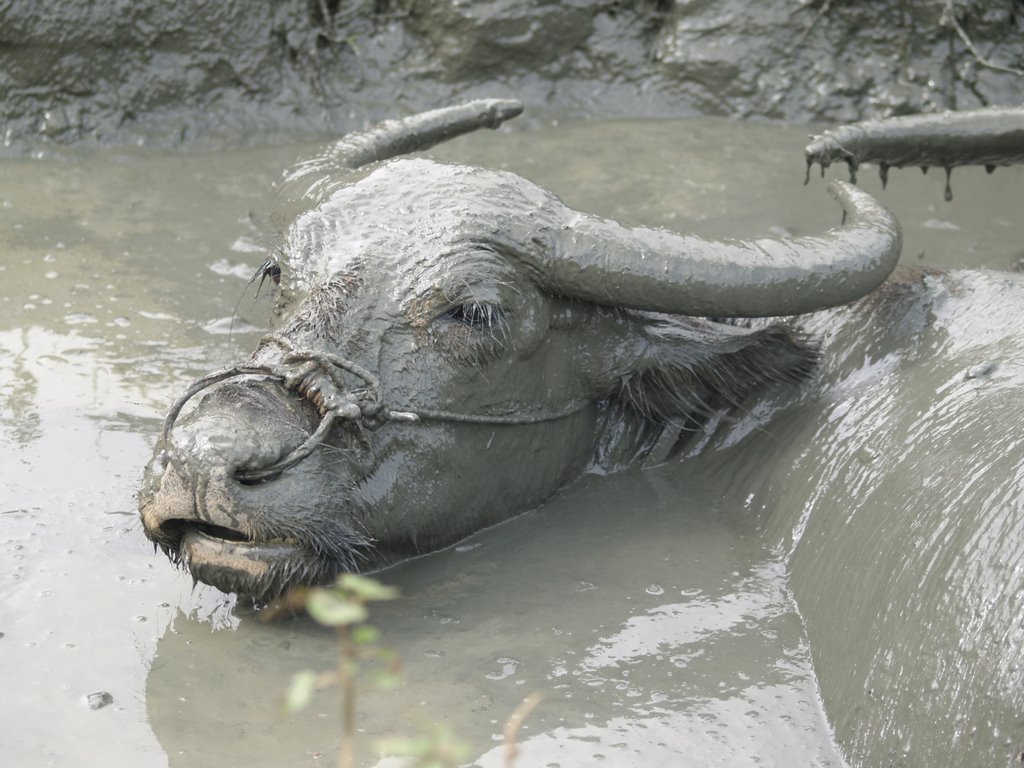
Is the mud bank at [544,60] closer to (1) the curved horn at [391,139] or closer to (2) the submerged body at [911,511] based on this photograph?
(1) the curved horn at [391,139]

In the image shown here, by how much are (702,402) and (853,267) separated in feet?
2.17

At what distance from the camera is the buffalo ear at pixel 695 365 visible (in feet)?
13.9

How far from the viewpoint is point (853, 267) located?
4086 millimetres

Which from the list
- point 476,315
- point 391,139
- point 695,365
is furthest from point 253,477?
point 391,139

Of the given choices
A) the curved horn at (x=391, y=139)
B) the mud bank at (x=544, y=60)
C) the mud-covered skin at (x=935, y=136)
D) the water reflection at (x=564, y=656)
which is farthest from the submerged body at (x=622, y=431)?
the mud bank at (x=544, y=60)

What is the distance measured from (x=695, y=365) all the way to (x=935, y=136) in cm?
127

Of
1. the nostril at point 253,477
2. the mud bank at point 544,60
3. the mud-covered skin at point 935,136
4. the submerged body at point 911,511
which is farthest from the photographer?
the mud bank at point 544,60

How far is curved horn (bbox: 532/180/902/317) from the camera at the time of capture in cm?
394

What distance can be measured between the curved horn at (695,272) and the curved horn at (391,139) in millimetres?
920

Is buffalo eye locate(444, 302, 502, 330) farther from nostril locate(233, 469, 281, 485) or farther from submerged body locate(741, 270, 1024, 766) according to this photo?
submerged body locate(741, 270, 1024, 766)

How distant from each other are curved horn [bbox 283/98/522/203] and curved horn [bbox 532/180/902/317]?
3.02 ft

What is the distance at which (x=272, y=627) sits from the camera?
366 cm

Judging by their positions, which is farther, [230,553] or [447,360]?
[447,360]

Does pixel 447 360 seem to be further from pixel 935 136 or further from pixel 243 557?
pixel 935 136
